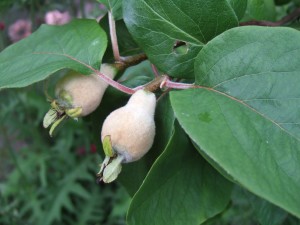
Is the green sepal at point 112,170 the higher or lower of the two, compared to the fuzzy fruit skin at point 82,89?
lower

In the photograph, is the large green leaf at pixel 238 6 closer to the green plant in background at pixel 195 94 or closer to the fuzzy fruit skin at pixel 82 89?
the green plant in background at pixel 195 94

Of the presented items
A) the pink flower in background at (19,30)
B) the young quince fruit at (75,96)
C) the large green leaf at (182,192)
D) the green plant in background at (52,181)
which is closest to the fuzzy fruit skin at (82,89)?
the young quince fruit at (75,96)

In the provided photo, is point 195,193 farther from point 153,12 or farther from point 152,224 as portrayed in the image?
point 153,12

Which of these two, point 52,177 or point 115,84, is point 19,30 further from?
point 115,84

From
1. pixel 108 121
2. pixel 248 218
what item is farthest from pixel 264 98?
pixel 248 218

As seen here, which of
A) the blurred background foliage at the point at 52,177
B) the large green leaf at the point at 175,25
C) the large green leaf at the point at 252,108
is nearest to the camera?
the large green leaf at the point at 252,108
